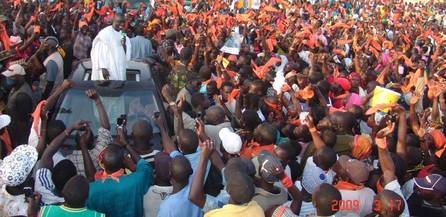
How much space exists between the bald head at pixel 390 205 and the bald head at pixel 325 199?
0.37 m

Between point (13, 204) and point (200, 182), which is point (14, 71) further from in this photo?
point (200, 182)

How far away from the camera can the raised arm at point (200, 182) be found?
11.6ft

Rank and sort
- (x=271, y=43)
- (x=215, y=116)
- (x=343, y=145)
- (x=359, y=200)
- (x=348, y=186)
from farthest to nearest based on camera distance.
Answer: (x=271, y=43) < (x=215, y=116) < (x=343, y=145) < (x=348, y=186) < (x=359, y=200)

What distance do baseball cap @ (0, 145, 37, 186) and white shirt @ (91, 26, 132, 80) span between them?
2830 mm

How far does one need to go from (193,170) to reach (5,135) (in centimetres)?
203

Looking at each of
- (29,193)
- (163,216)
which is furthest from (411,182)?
(29,193)

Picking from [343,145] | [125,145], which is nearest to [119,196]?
[125,145]

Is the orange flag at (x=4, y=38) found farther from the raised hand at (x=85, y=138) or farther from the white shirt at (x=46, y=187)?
the white shirt at (x=46, y=187)

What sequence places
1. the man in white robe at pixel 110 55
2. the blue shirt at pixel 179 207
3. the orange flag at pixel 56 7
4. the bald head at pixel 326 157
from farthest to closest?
1. the orange flag at pixel 56 7
2. the man in white robe at pixel 110 55
3. the bald head at pixel 326 157
4. the blue shirt at pixel 179 207

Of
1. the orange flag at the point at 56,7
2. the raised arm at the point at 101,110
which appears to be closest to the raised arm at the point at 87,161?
the raised arm at the point at 101,110

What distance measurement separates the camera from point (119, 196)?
369cm

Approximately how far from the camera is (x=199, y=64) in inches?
345

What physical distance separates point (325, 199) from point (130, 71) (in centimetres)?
417

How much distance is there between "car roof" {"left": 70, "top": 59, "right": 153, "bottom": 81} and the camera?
6.14m
